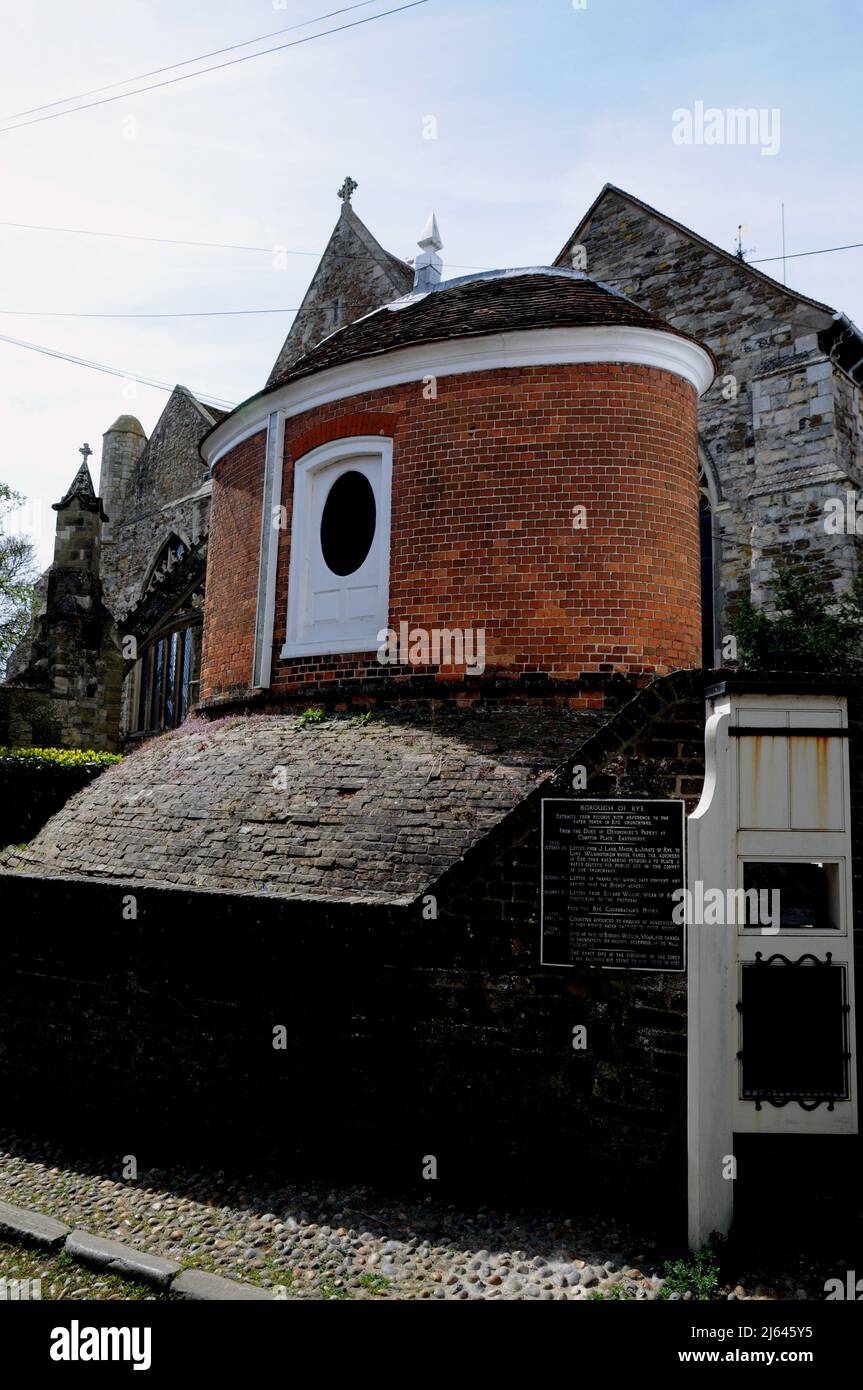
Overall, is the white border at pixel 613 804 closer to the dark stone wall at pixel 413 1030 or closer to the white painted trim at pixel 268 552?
the dark stone wall at pixel 413 1030

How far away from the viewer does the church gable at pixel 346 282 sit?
73.9 ft

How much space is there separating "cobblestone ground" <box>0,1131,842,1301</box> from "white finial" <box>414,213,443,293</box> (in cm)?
1123

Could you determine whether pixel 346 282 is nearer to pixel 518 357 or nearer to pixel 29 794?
pixel 29 794

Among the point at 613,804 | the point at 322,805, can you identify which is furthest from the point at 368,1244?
the point at 322,805

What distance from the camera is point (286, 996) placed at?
5984 mm

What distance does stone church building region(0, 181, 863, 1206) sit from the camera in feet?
17.4

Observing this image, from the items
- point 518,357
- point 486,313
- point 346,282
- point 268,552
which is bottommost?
point 268,552

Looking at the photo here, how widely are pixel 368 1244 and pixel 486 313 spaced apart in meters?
7.87

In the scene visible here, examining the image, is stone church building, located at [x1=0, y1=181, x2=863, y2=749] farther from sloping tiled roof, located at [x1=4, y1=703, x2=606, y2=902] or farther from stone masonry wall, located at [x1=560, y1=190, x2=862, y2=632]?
sloping tiled roof, located at [x1=4, y1=703, x2=606, y2=902]

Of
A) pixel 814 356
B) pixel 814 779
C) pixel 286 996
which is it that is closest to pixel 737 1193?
pixel 814 779

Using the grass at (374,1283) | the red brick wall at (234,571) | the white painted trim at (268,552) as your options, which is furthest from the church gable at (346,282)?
the grass at (374,1283)

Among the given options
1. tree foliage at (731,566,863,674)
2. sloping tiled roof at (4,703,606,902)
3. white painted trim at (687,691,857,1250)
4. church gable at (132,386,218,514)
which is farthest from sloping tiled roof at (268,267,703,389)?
church gable at (132,386,218,514)

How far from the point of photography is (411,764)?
7.16 metres
